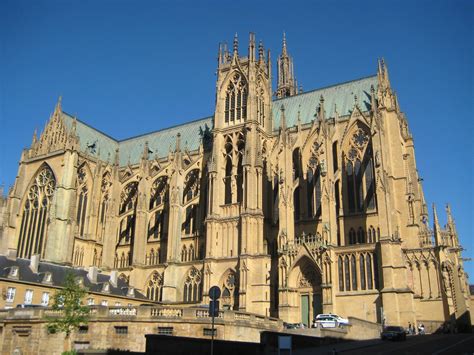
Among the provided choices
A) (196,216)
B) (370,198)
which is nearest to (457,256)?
(370,198)

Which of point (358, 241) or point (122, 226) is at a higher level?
point (122, 226)

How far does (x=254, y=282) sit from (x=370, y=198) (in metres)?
13.5

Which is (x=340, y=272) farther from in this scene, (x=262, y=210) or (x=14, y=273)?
(x=14, y=273)

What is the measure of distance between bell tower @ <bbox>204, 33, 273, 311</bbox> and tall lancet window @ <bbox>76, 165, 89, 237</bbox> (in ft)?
64.2

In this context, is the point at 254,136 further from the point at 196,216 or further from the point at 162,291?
the point at 162,291

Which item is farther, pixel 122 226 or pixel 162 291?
pixel 122 226

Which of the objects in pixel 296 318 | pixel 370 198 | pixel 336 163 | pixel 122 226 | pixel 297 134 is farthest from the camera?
pixel 122 226

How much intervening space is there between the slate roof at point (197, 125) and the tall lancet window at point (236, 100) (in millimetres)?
6449

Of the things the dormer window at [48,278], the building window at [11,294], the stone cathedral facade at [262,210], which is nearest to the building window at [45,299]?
the dormer window at [48,278]

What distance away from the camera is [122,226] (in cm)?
6388

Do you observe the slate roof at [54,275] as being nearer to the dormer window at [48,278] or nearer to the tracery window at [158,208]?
the dormer window at [48,278]

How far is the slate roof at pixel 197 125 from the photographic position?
57.2m

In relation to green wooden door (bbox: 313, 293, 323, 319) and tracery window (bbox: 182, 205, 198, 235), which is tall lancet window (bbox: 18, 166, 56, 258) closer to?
tracery window (bbox: 182, 205, 198, 235)

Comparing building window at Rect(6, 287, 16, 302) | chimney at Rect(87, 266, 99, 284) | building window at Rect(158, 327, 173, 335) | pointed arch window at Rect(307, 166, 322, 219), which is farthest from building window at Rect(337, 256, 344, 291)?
building window at Rect(6, 287, 16, 302)
